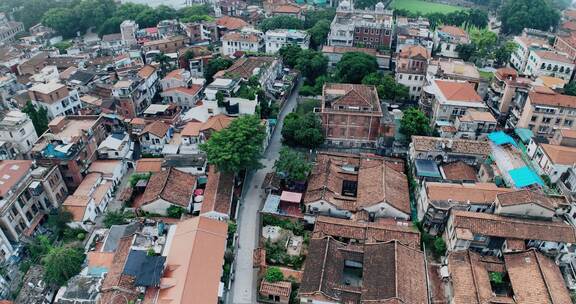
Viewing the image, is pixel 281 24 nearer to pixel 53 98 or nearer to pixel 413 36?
pixel 413 36

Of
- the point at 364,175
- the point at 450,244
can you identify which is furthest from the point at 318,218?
the point at 450,244

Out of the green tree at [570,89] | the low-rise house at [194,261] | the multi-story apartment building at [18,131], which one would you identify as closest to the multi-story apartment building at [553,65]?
the green tree at [570,89]

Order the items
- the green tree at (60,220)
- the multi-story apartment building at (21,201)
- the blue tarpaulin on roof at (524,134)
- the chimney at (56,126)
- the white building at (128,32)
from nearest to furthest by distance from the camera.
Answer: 1. the multi-story apartment building at (21,201)
2. the green tree at (60,220)
3. the chimney at (56,126)
4. the blue tarpaulin on roof at (524,134)
5. the white building at (128,32)

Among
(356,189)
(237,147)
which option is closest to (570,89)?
(356,189)

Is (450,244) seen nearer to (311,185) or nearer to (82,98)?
(311,185)

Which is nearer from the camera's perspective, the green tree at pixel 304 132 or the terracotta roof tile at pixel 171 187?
the terracotta roof tile at pixel 171 187

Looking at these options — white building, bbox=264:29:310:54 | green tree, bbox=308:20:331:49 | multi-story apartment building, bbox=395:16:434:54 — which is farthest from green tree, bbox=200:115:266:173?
multi-story apartment building, bbox=395:16:434:54

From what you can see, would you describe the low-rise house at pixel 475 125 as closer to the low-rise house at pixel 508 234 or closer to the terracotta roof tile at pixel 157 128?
the low-rise house at pixel 508 234
